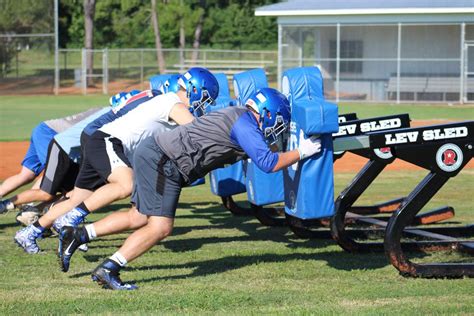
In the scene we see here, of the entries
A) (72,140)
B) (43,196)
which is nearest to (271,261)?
(72,140)

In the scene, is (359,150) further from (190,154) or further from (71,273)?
(71,273)

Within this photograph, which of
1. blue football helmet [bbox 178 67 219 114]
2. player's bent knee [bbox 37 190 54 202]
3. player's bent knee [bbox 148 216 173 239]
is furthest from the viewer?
player's bent knee [bbox 37 190 54 202]

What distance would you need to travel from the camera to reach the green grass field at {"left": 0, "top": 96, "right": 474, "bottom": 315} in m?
7.04

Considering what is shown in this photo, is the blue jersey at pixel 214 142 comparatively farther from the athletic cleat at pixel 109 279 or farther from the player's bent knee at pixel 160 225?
the athletic cleat at pixel 109 279

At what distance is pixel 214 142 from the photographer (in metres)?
7.79

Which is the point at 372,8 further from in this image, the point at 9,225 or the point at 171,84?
the point at 171,84

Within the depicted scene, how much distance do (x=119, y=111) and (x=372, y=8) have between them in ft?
93.8

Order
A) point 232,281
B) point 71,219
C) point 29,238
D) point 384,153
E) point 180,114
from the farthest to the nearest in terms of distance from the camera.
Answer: point 29,238 → point 71,219 → point 384,153 → point 180,114 → point 232,281

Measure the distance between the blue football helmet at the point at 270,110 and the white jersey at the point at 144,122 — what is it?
4.00 feet

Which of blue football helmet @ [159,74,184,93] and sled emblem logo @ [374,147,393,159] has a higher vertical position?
blue football helmet @ [159,74,184,93]

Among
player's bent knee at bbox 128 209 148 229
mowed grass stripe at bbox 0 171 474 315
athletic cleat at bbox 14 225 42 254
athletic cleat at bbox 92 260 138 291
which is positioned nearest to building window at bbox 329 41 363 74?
mowed grass stripe at bbox 0 171 474 315

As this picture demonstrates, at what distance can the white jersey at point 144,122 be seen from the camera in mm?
8789

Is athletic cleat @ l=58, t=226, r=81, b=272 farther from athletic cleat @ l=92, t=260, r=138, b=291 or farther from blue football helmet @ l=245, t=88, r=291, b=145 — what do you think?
blue football helmet @ l=245, t=88, r=291, b=145

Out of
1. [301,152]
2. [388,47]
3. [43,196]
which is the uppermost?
[388,47]
